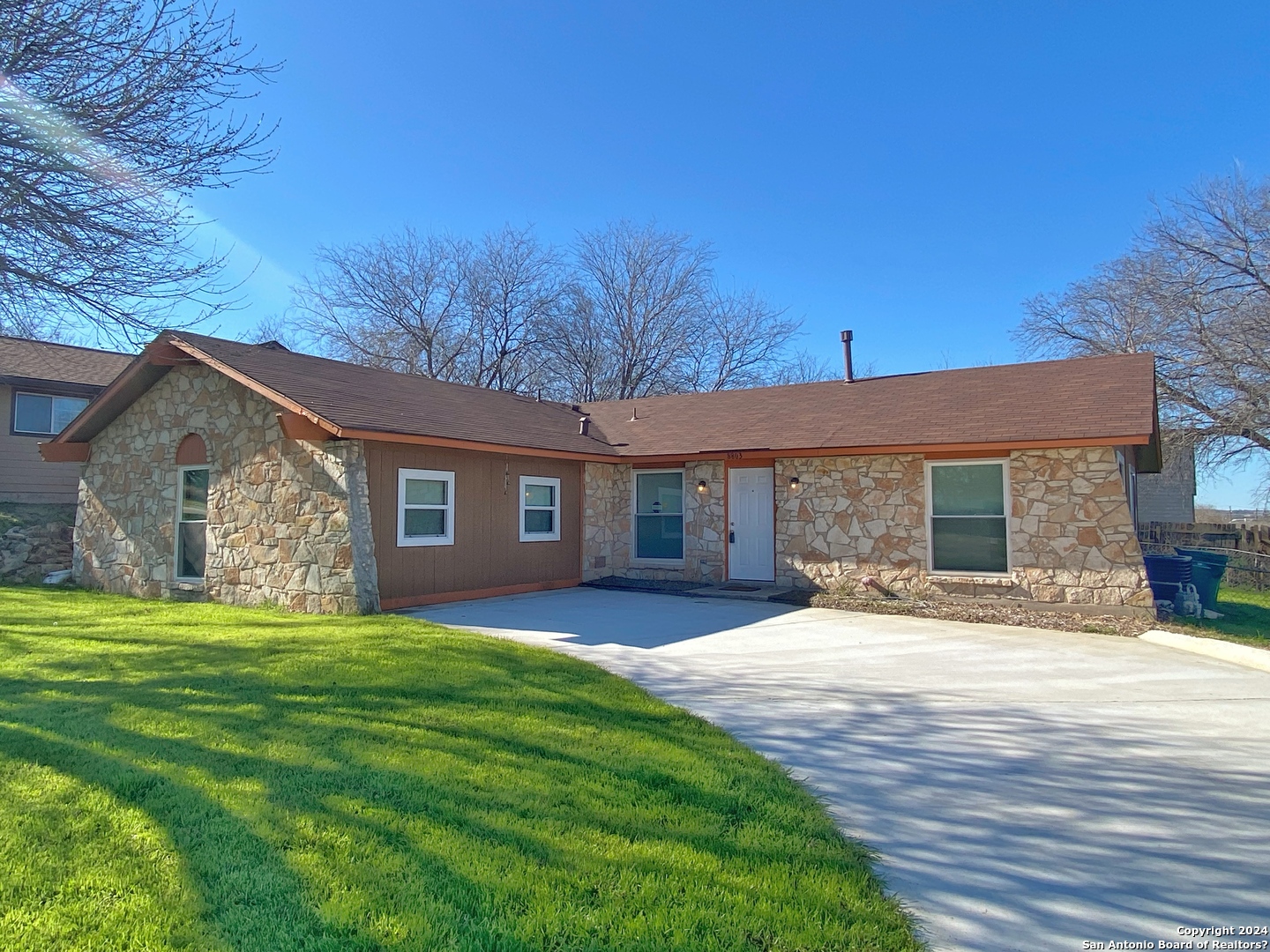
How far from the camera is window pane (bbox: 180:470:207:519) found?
11648 millimetres

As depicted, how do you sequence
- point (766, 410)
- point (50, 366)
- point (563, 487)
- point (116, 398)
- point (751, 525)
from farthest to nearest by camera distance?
point (50, 366), point (766, 410), point (563, 487), point (751, 525), point (116, 398)

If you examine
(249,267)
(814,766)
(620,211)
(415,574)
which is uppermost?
(620,211)

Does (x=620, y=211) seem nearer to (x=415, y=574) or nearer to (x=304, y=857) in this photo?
(x=415, y=574)

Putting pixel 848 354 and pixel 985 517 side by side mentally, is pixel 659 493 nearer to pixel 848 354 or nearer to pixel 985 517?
pixel 848 354

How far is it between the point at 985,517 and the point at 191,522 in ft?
40.5

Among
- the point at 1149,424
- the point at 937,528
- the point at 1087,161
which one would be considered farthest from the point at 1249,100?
the point at 937,528

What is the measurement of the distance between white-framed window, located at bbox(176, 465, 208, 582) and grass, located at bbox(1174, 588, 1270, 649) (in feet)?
45.6

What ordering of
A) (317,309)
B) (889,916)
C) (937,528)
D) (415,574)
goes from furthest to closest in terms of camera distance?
(317,309)
(937,528)
(415,574)
(889,916)

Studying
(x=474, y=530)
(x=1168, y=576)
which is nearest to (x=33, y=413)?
(x=474, y=530)

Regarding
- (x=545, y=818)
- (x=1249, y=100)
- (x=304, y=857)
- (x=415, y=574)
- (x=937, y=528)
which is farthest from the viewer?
(x=1249, y=100)

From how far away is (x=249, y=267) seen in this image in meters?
7.30

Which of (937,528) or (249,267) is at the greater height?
(249,267)

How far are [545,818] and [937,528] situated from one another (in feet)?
33.3

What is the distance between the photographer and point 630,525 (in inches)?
611
